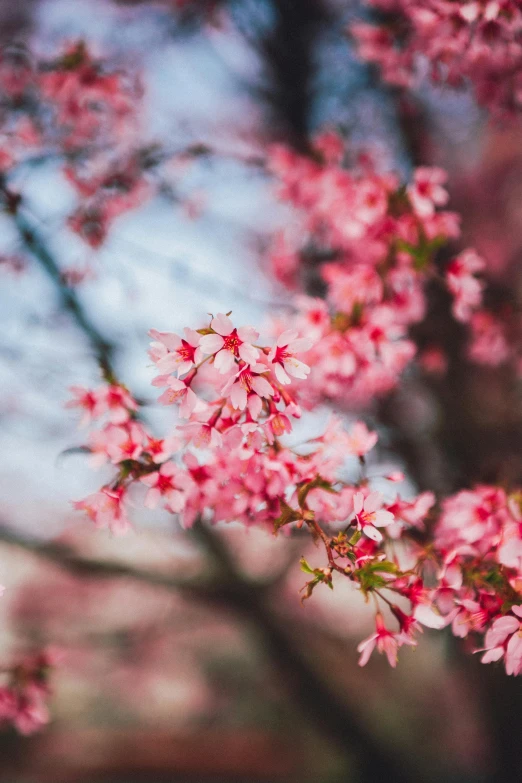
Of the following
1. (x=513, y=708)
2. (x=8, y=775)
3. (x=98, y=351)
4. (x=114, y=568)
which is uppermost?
(x=98, y=351)

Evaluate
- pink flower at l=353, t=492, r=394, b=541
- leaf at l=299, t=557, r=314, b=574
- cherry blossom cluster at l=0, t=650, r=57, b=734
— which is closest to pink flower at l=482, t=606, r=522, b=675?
pink flower at l=353, t=492, r=394, b=541

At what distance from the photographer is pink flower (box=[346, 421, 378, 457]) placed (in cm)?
135

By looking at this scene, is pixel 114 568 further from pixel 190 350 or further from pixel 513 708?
pixel 513 708

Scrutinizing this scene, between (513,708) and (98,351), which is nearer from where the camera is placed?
(98,351)

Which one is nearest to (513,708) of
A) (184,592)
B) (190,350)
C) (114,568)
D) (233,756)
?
(184,592)

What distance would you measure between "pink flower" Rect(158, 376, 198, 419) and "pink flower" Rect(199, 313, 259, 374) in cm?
11

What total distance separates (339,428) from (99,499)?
2.05 ft

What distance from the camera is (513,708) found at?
407 centimetres

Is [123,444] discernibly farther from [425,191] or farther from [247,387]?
[425,191]

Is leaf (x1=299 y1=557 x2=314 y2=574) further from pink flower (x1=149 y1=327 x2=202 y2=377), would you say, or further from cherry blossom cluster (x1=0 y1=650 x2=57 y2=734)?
cherry blossom cluster (x1=0 y1=650 x2=57 y2=734)

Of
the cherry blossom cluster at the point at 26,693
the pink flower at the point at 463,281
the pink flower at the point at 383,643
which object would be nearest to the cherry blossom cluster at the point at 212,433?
the pink flower at the point at 383,643

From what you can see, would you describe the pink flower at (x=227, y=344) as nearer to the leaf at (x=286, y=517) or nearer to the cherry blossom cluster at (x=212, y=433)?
the cherry blossom cluster at (x=212, y=433)

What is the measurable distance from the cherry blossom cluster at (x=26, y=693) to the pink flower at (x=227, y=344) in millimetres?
1629

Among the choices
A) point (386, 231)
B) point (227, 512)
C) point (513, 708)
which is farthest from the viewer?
point (513, 708)
